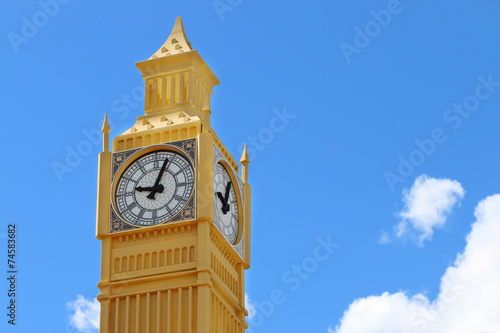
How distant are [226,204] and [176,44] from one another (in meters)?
6.93

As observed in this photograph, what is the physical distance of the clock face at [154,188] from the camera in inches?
1754

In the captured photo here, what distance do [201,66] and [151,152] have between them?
4585 millimetres

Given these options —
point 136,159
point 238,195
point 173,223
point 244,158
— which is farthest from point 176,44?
point 173,223

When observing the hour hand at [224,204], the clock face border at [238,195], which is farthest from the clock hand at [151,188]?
the clock face border at [238,195]

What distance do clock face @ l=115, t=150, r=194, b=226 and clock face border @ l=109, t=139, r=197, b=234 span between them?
0.11 m

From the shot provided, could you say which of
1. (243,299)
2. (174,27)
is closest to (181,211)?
(243,299)

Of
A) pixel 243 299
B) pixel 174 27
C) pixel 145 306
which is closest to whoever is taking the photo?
pixel 145 306

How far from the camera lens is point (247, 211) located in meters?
47.8

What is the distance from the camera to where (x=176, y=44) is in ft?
161

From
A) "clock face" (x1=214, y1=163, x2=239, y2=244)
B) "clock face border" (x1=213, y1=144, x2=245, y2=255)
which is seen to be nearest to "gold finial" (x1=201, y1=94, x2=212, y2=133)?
"clock face border" (x1=213, y1=144, x2=245, y2=255)

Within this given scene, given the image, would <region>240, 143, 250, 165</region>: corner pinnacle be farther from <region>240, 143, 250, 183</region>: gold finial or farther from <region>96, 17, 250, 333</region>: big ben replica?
<region>96, 17, 250, 333</region>: big ben replica

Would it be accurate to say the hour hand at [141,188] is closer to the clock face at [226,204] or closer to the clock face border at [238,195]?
the clock face at [226,204]

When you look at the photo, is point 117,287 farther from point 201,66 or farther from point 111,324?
point 201,66

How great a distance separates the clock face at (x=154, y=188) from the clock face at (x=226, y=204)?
1.26 meters
